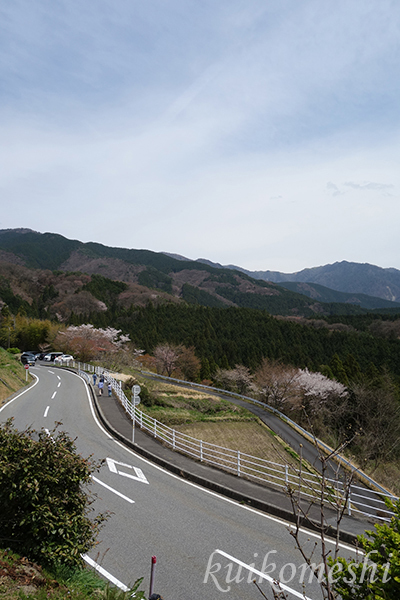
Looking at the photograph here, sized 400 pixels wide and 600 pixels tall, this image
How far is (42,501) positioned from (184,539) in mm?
3556

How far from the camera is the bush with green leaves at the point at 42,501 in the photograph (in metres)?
4.56

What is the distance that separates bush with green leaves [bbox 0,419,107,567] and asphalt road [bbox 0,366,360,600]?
1.62 m

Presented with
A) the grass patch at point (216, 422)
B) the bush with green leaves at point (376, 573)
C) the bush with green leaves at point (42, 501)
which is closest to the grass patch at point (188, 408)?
the grass patch at point (216, 422)

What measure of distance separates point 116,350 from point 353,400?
32.9 metres

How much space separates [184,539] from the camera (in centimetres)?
708

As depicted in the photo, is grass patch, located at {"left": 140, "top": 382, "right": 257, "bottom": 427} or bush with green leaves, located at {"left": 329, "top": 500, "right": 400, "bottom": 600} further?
grass patch, located at {"left": 140, "top": 382, "right": 257, "bottom": 427}

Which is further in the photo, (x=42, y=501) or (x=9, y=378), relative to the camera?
(x=9, y=378)

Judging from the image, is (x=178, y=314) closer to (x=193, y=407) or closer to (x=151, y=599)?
(x=193, y=407)

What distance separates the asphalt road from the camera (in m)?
5.75

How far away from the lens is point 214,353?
2734 inches

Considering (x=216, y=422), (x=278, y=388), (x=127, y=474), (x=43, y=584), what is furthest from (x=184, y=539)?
(x=278, y=388)

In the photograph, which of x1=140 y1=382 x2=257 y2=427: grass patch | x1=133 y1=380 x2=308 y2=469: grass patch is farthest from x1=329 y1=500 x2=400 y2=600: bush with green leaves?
x1=140 y1=382 x2=257 y2=427: grass patch

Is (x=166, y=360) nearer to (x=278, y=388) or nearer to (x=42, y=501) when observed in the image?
(x=278, y=388)

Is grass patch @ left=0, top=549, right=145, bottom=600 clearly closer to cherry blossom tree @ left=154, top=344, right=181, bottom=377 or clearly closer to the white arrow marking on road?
the white arrow marking on road
